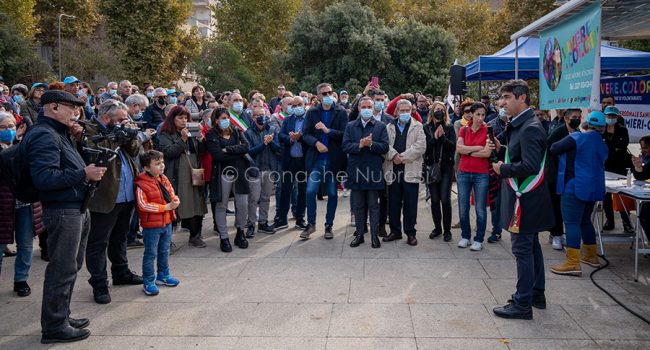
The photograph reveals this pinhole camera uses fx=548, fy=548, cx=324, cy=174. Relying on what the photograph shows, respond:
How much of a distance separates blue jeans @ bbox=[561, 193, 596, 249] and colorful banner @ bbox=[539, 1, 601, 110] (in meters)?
1.11

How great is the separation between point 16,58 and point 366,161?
26.8 meters

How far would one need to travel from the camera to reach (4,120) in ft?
18.2

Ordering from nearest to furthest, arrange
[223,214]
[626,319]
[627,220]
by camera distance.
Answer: [626,319] < [223,214] < [627,220]

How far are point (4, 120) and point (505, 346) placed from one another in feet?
17.0

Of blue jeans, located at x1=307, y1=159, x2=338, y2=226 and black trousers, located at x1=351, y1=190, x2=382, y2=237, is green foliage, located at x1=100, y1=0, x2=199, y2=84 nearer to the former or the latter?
blue jeans, located at x1=307, y1=159, x2=338, y2=226

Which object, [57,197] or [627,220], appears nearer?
[57,197]

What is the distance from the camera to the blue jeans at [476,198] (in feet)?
24.1

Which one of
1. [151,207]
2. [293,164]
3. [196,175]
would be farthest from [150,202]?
[293,164]

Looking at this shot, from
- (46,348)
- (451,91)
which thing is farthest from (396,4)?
(46,348)

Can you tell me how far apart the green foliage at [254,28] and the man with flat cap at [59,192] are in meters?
37.2

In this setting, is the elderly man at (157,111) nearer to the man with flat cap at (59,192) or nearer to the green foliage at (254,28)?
the man with flat cap at (59,192)

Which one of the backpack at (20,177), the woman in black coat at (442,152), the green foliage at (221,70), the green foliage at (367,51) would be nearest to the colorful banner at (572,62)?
the woman in black coat at (442,152)

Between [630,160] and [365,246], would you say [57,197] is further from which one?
[630,160]

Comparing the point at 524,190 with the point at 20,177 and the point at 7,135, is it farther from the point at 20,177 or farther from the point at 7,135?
the point at 7,135
